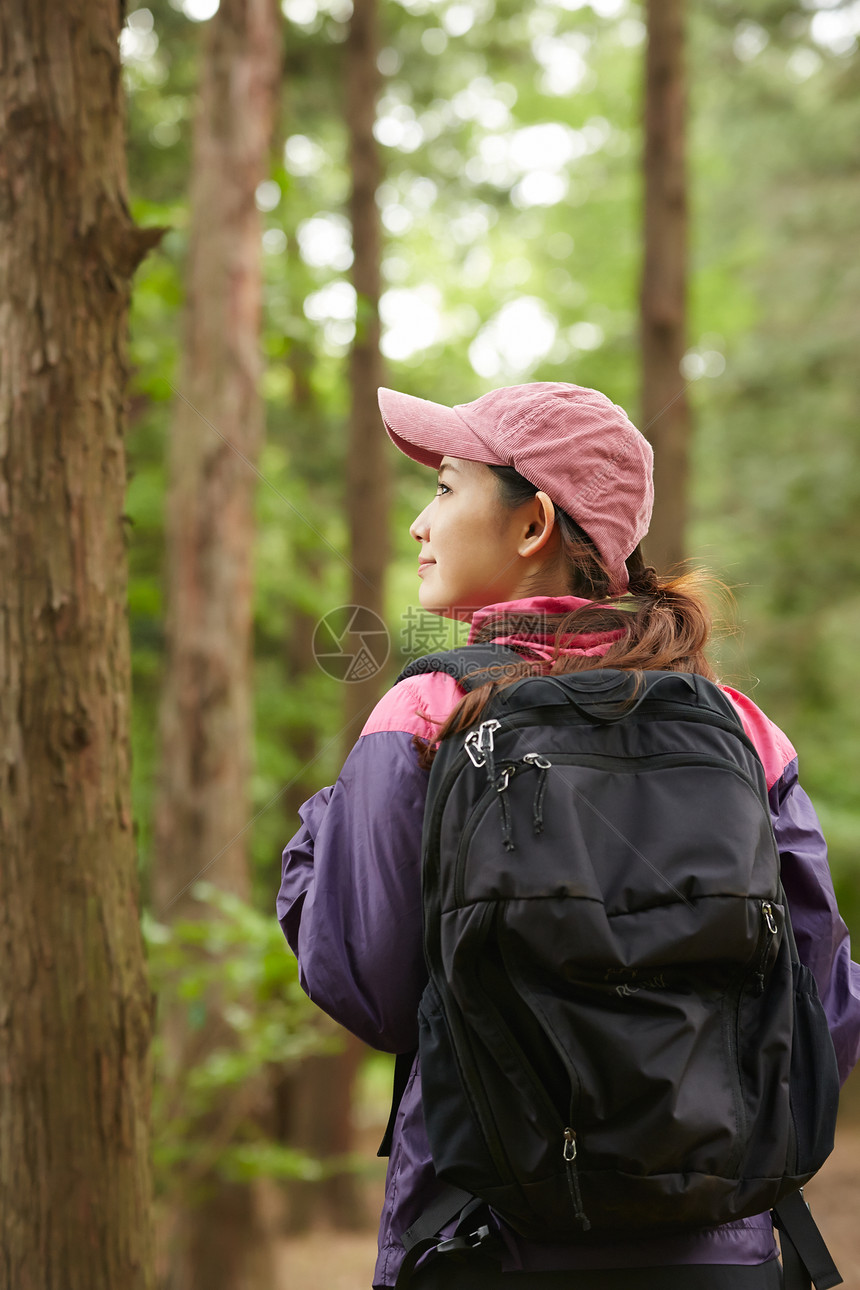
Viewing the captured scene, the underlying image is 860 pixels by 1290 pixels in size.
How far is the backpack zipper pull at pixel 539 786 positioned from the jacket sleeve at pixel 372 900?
0.16 m

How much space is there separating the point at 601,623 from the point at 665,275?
6.31 m

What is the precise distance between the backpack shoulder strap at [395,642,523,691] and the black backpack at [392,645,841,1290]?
2.9 inches

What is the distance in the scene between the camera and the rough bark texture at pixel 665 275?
6.81 m

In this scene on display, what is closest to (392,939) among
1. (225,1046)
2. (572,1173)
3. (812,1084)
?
(572,1173)

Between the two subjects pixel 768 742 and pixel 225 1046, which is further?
pixel 225 1046

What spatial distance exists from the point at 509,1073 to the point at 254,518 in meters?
5.66

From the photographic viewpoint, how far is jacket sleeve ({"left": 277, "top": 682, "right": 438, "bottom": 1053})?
1.34 m

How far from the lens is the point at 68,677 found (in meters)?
2.03

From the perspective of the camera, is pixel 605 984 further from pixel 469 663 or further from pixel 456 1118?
pixel 469 663

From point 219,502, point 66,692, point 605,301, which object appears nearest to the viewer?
point 66,692

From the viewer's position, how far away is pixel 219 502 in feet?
20.8

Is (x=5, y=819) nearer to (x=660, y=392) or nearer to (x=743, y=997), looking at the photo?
(x=743, y=997)

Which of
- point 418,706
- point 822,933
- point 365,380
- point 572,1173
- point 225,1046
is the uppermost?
point 365,380

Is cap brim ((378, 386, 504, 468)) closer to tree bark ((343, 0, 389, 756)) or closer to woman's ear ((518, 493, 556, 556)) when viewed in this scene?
woman's ear ((518, 493, 556, 556))
